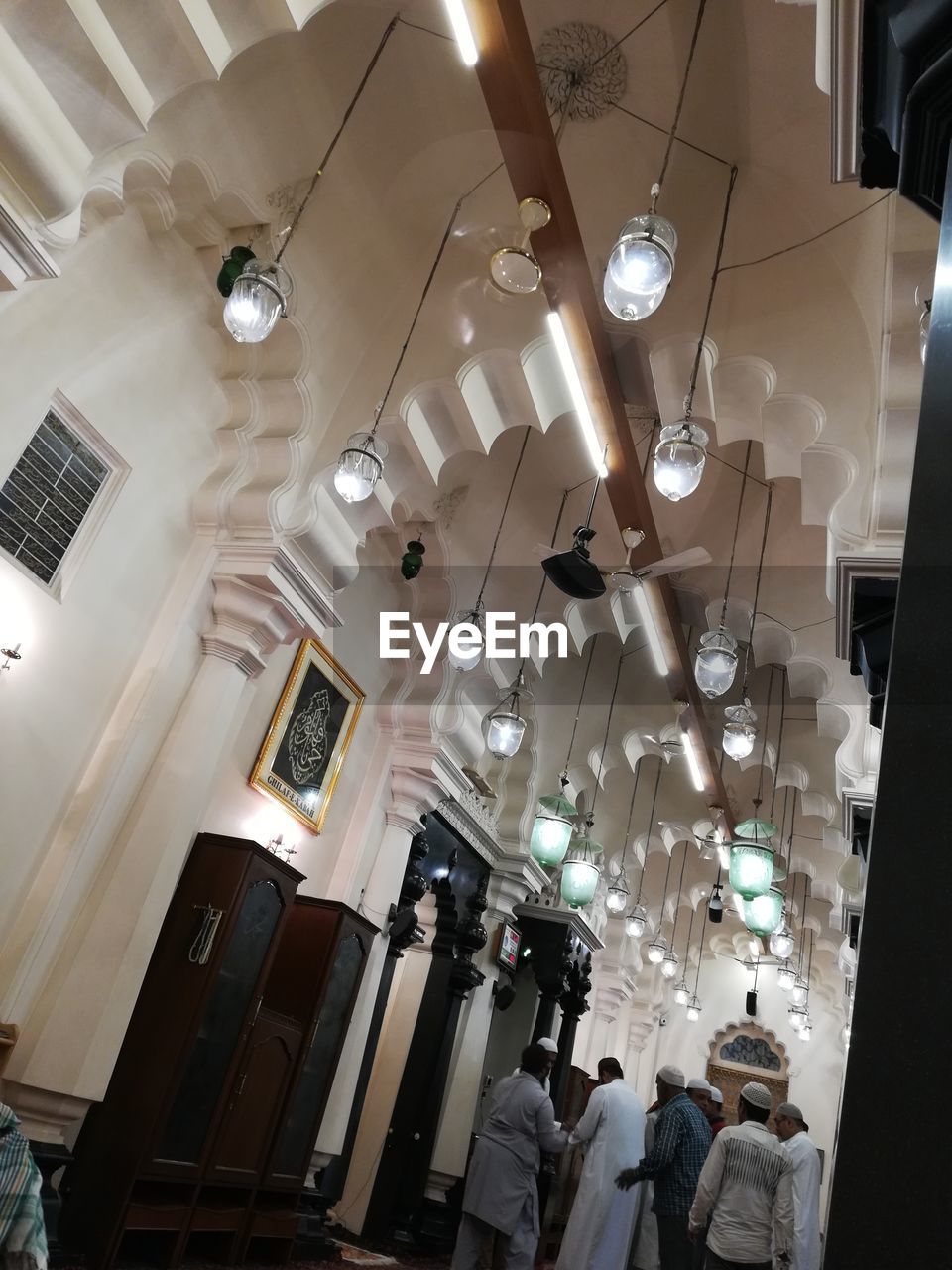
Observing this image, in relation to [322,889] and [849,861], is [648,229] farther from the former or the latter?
[849,861]

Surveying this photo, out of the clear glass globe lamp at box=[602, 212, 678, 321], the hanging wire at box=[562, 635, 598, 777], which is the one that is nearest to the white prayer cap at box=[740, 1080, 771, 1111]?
the clear glass globe lamp at box=[602, 212, 678, 321]

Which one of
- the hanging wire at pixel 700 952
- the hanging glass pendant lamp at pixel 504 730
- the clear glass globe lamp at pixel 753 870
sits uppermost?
the hanging wire at pixel 700 952

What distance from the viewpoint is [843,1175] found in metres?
0.97

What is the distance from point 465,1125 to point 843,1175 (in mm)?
7714

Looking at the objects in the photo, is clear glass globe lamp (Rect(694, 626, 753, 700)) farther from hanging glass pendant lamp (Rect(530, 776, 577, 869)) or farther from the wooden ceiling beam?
hanging glass pendant lamp (Rect(530, 776, 577, 869))

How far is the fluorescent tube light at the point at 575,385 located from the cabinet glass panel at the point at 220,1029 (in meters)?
2.99

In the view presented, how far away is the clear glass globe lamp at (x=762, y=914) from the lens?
19.3ft

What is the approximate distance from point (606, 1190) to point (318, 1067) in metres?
1.83

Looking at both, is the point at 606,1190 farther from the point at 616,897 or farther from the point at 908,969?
the point at 908,969

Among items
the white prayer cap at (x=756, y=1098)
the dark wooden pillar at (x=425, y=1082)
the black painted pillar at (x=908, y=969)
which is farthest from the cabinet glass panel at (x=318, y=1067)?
the black painted pillar at (x=908, y=969)

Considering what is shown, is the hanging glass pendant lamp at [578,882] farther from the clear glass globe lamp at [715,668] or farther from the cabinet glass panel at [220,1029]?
the clear glass globe lamp at [715,668]

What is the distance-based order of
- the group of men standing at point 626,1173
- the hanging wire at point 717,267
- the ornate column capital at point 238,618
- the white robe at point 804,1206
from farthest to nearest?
the ornate column capital at point 238,618, the hanging wire at point 717,267, the group of men standing at point 626,1173, the white robe at point 804,1206

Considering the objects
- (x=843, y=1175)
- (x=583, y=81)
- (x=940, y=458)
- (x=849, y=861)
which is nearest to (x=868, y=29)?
(x=940, y=458)

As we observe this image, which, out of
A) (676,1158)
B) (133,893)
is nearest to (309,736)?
(133,893)
